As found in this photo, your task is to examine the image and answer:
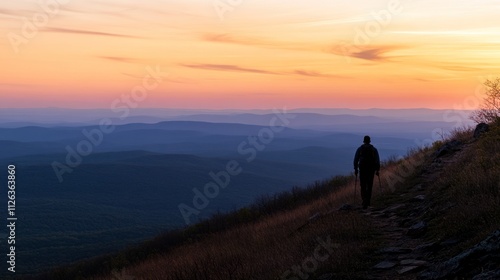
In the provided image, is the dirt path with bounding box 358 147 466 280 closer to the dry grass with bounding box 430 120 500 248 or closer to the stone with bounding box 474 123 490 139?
the dry grass with bounding box 430 120 500 248

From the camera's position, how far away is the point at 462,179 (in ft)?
40.2

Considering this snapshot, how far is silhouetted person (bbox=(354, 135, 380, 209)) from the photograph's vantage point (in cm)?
1541

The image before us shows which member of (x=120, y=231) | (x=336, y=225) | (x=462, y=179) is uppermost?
(x=462, y=179)

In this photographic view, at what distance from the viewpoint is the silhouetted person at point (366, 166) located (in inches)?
607

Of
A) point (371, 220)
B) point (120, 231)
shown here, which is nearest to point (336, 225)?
point (371, 220)

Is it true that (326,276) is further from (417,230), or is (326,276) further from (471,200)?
(471,200)

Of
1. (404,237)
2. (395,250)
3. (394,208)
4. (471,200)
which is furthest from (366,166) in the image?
(395,250)

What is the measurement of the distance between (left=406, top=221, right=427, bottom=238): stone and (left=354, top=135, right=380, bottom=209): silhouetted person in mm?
4354

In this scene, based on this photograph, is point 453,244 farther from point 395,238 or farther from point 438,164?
point 438,164

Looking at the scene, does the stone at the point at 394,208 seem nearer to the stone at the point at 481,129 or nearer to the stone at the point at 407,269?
the stone at the point at 407,269

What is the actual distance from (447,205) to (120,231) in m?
121

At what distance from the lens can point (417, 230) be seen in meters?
10.7

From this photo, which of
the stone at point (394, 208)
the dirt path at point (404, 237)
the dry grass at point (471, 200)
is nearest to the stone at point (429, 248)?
the dirt path at point (404, 237)

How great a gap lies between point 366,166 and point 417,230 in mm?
4904
